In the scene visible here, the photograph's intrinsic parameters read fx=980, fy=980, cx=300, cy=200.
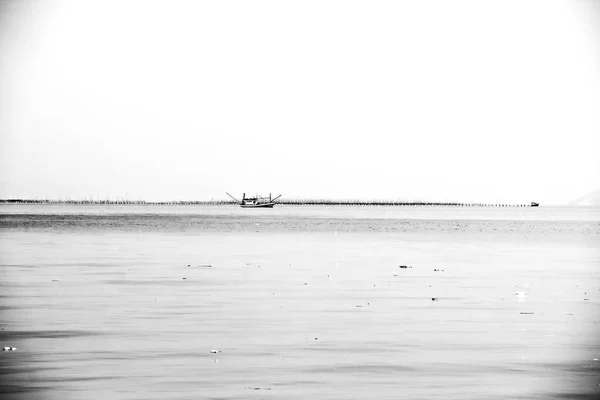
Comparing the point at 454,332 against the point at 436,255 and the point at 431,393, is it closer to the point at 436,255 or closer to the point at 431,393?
the point at 431,393

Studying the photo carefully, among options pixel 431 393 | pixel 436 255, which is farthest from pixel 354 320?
pixel 436 255

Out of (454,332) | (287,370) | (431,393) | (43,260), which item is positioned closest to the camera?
(431,393)

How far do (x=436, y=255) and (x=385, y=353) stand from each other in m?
34.8

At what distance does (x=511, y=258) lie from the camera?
5016 cm

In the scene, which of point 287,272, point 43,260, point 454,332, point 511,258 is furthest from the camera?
point 511,258

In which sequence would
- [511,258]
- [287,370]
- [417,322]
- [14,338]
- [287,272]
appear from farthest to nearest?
[511,258], [287,272], [417,322], [14,338], [287,370]

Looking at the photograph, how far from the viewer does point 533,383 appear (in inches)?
611

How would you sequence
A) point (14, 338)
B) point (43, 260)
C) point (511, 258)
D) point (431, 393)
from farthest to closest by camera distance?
point (511, 258) < point (43, 260) < point (14, 338) < point (431, 393)

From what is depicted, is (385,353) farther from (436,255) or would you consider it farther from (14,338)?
(436,255)

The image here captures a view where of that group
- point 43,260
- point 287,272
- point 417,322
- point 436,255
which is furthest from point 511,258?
point 417,322

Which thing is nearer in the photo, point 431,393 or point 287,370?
point 431,393

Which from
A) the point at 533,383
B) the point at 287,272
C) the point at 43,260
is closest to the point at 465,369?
the point at 533,383

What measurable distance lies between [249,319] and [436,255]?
30.6 m

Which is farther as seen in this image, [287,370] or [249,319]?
[249,319]
